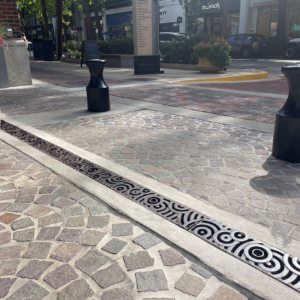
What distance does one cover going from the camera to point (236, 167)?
3.55m

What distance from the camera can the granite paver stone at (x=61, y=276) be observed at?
1887 millimetres

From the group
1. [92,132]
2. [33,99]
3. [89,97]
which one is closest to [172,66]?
[33,99]

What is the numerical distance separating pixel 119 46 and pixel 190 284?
20119 millimetres

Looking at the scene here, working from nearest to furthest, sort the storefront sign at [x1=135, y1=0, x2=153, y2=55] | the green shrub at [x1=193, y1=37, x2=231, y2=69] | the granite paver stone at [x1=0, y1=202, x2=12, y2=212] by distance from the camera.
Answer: the granite paver stone at [x1=0, y1=202, x2=12, y2=212] < the green shrub at [x1=193, y1=37, x2=231, y2=69] < the storefront sign at [x1=135, y1=0, x2=153, y2=55]

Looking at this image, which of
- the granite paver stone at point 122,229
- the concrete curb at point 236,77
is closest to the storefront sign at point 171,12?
the concrete curb at point 236,77

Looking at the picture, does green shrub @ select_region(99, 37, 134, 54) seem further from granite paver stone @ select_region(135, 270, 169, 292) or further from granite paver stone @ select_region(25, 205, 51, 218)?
granite paver stone @ select_region(135, 270, 169, 292)

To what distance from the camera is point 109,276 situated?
1940mm

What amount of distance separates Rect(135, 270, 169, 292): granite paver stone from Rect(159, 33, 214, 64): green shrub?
14.3 metres

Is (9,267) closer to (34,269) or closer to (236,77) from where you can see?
(34,269)

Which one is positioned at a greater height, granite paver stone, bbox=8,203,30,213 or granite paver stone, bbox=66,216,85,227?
granite paver stone, bbox=8,203,30,213

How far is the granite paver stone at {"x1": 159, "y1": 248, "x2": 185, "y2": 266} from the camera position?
206 centimetres

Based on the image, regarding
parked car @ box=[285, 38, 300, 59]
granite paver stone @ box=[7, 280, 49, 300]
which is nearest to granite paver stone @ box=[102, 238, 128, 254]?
granite paver stone @ box=[7, 280, 49, 300]

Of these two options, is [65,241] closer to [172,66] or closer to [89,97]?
[89,97]

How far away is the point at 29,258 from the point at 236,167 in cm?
230
